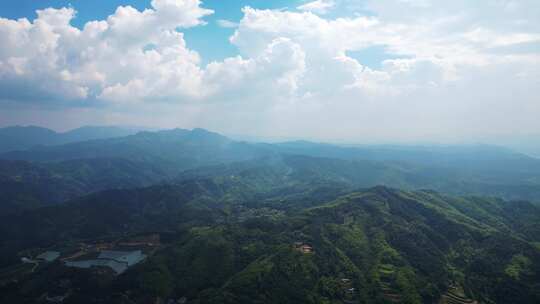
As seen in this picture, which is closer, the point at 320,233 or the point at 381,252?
the point at 381,252

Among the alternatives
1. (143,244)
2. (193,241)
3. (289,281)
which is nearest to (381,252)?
(289,281)

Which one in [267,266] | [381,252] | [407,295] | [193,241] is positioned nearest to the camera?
[407,295]

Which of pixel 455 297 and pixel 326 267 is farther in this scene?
pixel 326 267

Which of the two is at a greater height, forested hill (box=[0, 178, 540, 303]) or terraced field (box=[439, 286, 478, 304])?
forested hill (box=[0, 178, 540, 303])

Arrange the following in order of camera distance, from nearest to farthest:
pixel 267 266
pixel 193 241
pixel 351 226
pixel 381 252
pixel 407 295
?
pixel 407 295 < pixel 267 266 < pixel 381 252 < pixel 193 241 < pixel 351 226

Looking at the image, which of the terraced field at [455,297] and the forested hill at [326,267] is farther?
the forested hill at [326,267]

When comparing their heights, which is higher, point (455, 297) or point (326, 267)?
point (326, 267)

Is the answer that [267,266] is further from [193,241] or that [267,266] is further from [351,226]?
[351,226]

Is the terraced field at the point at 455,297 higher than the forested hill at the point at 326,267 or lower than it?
lower

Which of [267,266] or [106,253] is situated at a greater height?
[267,266]

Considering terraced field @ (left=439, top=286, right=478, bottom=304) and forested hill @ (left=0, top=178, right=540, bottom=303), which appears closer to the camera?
terraced field @ (left=439, top=286, right=478, bottom=304)
